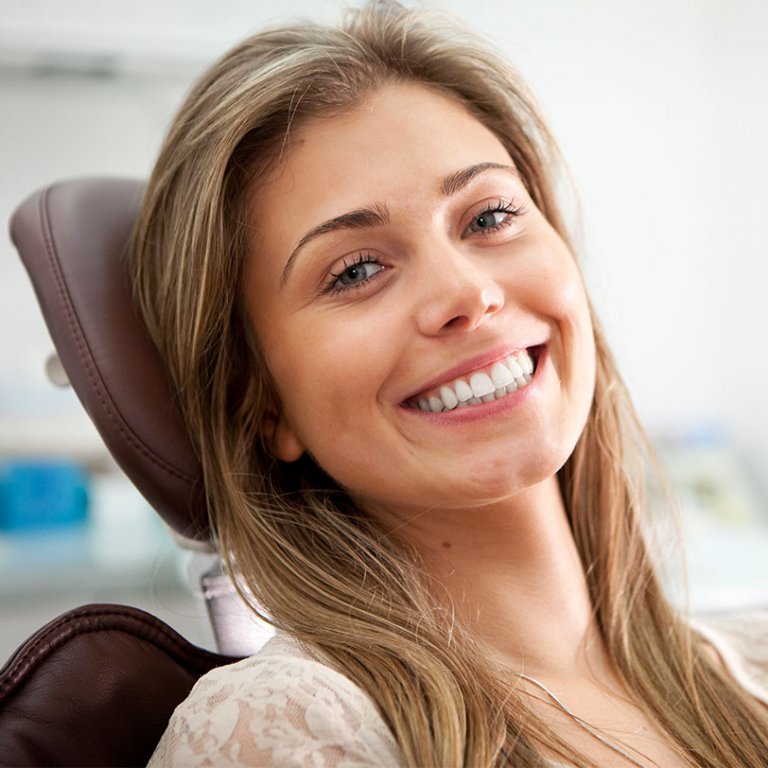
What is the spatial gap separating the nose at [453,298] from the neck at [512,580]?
215 mm

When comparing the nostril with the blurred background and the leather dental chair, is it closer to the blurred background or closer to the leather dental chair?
the leather dental chair

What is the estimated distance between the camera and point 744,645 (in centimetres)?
128

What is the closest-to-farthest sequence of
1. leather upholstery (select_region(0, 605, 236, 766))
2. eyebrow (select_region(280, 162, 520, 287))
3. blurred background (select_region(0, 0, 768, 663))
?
leather upholstery (select_region(0, 605, 236, 766)) → eyebrow (select_region(280, 162, 520, 287)) → blurred background (select_region(0, 0, 768, 663))

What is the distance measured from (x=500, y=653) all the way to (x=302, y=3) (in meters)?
2.32

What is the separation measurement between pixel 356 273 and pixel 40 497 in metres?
1.59

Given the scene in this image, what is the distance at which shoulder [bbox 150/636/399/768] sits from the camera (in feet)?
2.67

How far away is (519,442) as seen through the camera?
1035 millimetres

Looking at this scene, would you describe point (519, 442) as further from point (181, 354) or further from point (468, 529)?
point (181, 354)

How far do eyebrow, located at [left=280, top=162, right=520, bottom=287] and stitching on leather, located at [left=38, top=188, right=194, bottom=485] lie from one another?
232mm

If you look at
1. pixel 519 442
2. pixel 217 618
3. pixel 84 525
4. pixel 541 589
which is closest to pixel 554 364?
pixel 519 442

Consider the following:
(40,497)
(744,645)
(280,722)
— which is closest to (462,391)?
(280,722)

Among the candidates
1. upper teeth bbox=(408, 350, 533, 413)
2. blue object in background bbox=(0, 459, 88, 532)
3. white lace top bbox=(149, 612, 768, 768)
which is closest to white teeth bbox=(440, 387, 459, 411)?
upper teeth bbox=(408, 350, 533, 413)

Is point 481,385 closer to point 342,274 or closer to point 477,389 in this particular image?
point 477,389

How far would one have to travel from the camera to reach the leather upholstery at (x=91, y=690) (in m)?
0.95
